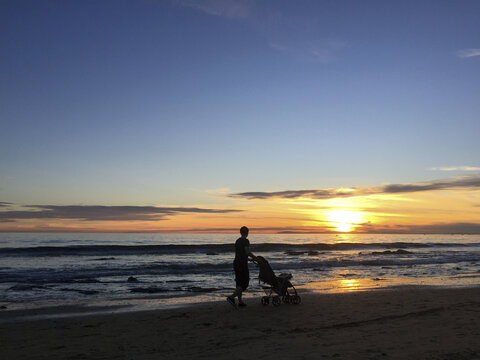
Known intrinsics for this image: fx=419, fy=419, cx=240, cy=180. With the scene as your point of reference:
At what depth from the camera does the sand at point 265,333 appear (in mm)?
6512

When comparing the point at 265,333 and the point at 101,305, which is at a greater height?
the point at 265,333

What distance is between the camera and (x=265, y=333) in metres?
7.90

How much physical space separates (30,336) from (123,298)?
6.29 meters

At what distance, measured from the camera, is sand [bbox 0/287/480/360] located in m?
6.51

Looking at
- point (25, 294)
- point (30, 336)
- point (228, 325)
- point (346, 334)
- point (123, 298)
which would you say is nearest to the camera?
point (346, 334)

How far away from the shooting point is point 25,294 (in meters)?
15.4

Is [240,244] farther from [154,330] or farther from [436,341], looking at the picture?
[436,341]

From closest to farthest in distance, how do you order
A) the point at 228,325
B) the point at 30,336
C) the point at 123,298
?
the point at 30,336
the point at 228,325
the point at 123,298

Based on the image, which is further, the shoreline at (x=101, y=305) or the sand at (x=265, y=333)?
the shoreline at (x=101, y=305)

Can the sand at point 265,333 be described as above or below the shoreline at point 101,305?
above

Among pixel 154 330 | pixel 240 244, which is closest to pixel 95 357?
pixel 154 330

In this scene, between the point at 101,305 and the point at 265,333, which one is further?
the point at 101,305

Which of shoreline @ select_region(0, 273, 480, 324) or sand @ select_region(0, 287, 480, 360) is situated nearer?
sand @ select_region(0, 287, 480, 360)

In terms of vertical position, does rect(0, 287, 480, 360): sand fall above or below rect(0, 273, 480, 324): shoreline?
above
